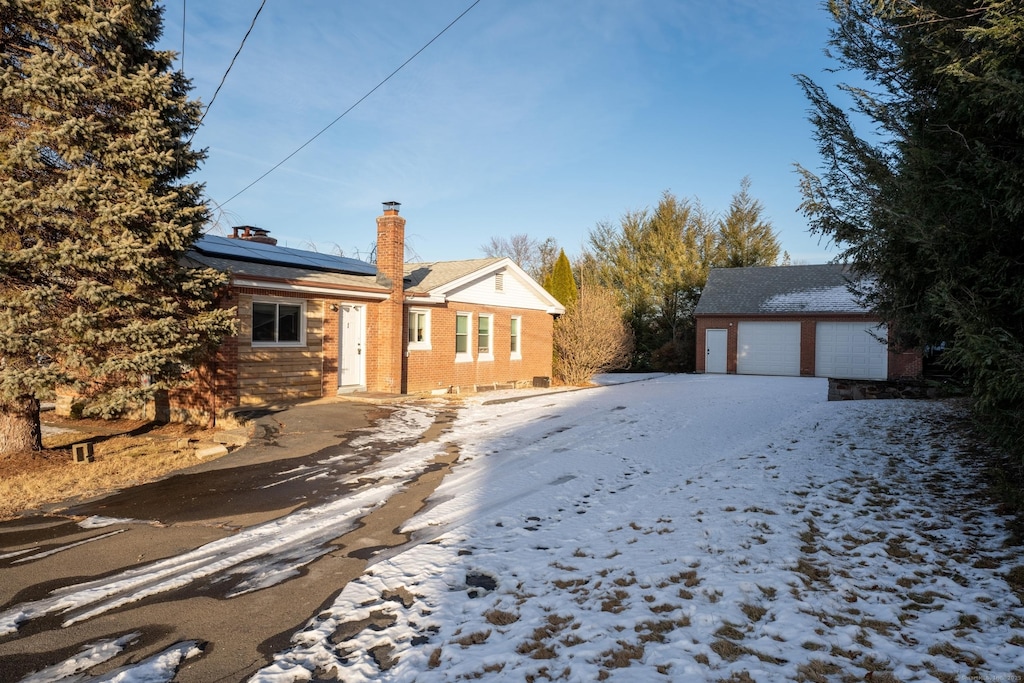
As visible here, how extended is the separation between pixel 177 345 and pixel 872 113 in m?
9.95

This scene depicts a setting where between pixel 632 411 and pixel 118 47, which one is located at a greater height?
pixel 118 47

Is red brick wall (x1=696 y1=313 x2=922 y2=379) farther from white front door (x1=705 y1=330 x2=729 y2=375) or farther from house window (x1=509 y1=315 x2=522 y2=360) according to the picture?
house window (x1=509 y1=315 x2=522 y2=360)

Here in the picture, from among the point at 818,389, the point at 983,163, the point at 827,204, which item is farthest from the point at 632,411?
the point at 983,163

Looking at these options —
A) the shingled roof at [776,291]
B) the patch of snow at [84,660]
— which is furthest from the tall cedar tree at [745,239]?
the patch of snow at [84,660]

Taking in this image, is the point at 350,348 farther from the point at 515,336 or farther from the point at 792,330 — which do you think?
the point at 792,330

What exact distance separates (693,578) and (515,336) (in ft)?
55.5

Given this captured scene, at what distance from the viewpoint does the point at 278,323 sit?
44.3 feet

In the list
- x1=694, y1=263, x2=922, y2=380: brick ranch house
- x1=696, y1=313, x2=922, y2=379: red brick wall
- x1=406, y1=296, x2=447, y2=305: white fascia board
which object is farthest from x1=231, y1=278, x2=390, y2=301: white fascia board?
x1=694, y1=263, x2=922, y2=380: brick ranch house

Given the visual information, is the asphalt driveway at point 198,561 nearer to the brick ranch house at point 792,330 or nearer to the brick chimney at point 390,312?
the brick chimney at point 390,312

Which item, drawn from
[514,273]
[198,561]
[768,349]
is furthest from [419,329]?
[768,349]

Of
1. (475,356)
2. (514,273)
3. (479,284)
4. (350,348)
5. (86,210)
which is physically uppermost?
(514,273)

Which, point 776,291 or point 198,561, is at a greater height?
point 776,291

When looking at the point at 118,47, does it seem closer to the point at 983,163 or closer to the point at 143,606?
the point at 143,606

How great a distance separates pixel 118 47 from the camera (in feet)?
27.6
